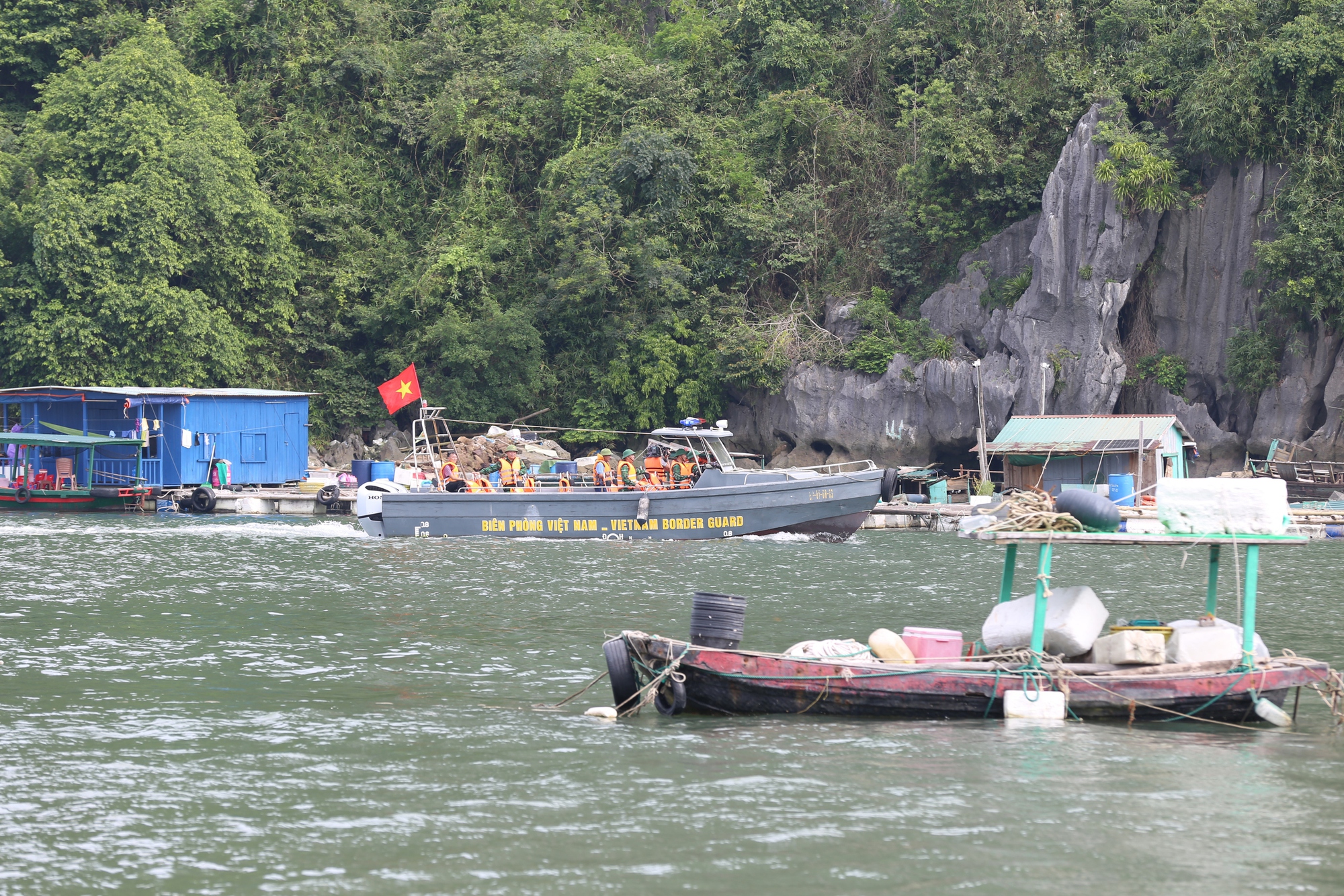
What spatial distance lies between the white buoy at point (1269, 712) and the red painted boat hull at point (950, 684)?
55 mm

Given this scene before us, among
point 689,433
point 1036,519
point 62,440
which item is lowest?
point 62,440

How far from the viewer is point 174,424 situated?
124ft

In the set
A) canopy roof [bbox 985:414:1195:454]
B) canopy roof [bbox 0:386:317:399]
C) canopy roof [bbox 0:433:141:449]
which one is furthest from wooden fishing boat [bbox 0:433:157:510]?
canopy roof [bbox 985:414:1195:454]

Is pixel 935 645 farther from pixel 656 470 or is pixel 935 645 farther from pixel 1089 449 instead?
pixel 1089 449

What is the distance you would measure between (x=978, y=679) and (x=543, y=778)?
4.05 m

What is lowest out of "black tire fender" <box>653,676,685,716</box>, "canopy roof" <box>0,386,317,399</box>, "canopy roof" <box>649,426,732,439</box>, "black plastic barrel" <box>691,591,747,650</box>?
"black tire fender" <box>653,676,685,716</box>

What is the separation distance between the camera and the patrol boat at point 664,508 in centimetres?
2808

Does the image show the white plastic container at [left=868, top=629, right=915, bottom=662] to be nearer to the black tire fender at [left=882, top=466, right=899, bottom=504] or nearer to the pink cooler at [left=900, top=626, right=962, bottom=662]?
the pink cooler at [left=900, top=626, right=962, bottom=662]

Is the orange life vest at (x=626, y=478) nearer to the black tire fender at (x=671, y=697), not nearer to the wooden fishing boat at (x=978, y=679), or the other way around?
the black tire fender at (x=671, y=697)

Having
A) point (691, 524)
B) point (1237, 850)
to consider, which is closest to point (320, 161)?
point (691, 524)

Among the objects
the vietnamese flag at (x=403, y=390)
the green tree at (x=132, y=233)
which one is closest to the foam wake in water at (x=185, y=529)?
the vietnamese flag at (x=403, y=390)

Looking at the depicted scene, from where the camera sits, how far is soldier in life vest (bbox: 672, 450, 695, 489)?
2895 centimetres

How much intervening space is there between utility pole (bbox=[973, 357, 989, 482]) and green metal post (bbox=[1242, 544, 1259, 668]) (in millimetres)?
22984

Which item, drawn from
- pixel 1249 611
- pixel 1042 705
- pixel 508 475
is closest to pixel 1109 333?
pixel 508 475
